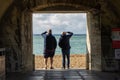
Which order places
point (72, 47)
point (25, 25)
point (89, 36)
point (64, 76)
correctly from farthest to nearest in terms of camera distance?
point (72, 47)
point (89, 36)
point (25, 25)
point (64, 76)

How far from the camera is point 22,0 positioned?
15.7 metres

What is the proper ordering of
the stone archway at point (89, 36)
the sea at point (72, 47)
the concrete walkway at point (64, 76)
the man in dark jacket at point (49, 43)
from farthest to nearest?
the sea at point (72, 47) → the man in dark jacket at point (49, 43) → the stone archway at point (89, 36) → the concrete walkway at point (64, 76)

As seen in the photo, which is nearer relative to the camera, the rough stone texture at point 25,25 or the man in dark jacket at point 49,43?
the rough stone texture at point 25,25

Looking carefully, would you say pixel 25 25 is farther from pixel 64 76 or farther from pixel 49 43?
pixel 64 76

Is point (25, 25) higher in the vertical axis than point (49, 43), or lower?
higher

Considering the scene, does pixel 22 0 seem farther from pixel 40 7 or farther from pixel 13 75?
pixel 13 75

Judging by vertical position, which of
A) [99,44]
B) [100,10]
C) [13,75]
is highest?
[100,10]

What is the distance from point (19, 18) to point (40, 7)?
98 cm

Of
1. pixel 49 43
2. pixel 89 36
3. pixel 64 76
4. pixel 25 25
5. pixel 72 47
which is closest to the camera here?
pixel 64 76

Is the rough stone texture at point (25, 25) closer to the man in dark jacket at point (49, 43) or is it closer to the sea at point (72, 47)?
the man in dark jacket at point (49, 43)

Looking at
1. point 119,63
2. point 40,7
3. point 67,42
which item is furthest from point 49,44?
point 119,63

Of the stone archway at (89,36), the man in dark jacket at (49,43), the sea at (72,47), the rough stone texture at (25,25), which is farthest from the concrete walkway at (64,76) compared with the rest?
the sea at (72,47)

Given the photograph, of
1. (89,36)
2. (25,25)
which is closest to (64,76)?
(25,25)

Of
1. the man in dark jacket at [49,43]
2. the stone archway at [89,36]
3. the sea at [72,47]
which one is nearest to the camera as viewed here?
the stone archway at [89,36]
